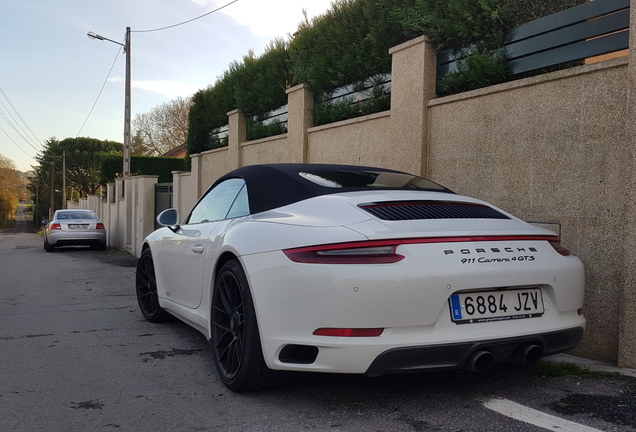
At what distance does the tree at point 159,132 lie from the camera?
152 feet

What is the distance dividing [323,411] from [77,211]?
17.2 m

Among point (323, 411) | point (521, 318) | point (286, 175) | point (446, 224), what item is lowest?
point (323, 411)

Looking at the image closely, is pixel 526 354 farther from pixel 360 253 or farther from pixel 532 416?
pixel 360 253

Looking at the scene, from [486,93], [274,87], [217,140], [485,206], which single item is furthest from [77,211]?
[485,206]

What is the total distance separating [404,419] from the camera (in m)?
2.84

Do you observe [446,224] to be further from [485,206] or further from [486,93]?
[486,93]

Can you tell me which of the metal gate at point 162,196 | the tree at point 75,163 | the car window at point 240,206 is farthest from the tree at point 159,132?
the car window at point 240,206

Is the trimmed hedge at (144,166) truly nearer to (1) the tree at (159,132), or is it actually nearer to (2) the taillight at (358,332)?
(1) the tree at (159,132)

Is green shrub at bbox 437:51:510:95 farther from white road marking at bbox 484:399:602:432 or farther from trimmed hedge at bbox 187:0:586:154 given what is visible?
white road marking at bbox 484:399:602:432

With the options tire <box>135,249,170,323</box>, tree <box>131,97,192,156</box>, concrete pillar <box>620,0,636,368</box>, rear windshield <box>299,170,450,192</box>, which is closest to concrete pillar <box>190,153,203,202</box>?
tire <box>135,249,170,323</box>

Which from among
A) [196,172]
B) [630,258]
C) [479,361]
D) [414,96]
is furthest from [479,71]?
[196,172]

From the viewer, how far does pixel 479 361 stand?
9.14 ft

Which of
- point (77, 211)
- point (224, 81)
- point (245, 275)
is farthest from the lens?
point (77, 211)

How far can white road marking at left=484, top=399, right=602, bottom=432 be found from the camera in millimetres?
2688
